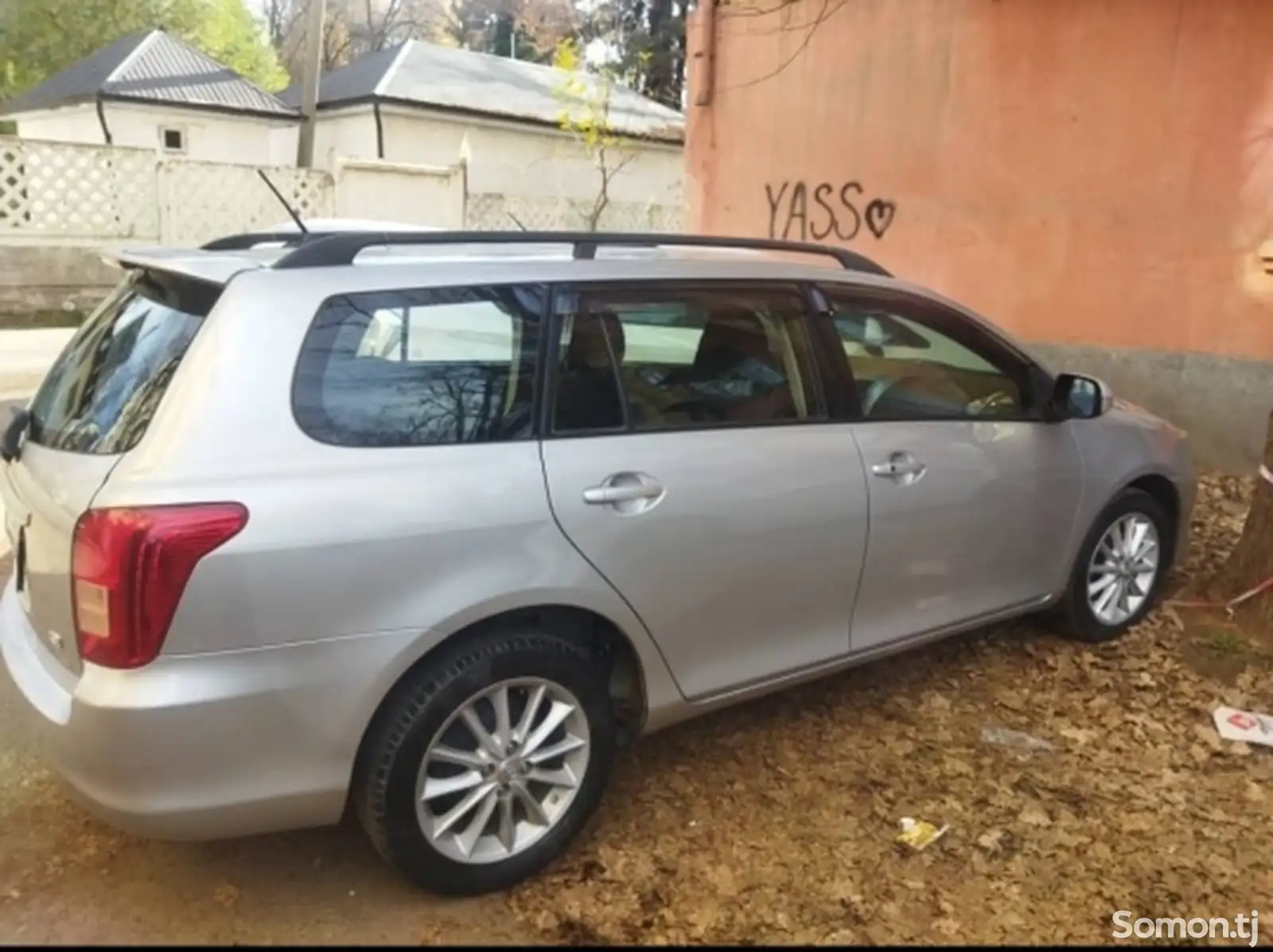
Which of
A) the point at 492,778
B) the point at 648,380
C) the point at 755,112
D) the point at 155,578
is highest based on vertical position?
the point at 755,112

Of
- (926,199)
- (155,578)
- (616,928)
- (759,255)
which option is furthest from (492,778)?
(926,199)

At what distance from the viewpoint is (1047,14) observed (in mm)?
7766

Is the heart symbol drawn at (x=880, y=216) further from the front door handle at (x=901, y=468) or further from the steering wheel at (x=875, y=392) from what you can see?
the front door handle at (x=901, y=468)

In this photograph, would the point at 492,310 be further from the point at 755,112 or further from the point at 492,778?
the point at 755,112

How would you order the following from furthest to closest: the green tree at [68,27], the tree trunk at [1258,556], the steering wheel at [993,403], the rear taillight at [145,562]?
the green tree at [68,27] → the tree trunk at [1258,556] → the steering wheel at [993,403] → the rear taillight at [145,562]

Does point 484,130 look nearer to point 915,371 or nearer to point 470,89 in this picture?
point 470,89

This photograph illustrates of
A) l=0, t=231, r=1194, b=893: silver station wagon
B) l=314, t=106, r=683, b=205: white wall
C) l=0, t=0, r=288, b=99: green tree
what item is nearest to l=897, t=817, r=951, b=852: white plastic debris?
l=0, t=231, r=1194, b=893: silver station wagon

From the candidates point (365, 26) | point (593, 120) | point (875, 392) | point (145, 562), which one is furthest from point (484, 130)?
point (365, 26)

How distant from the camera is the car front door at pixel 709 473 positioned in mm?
2955

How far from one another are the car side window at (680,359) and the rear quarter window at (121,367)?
3.16ft

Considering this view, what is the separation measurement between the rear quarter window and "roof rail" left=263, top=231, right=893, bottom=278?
0.89 ft

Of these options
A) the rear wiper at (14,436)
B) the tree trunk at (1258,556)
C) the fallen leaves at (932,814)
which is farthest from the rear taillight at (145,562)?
the tree trunk at (1258,556)

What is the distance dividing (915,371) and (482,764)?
84.4 inches

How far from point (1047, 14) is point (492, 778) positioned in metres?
7.21
